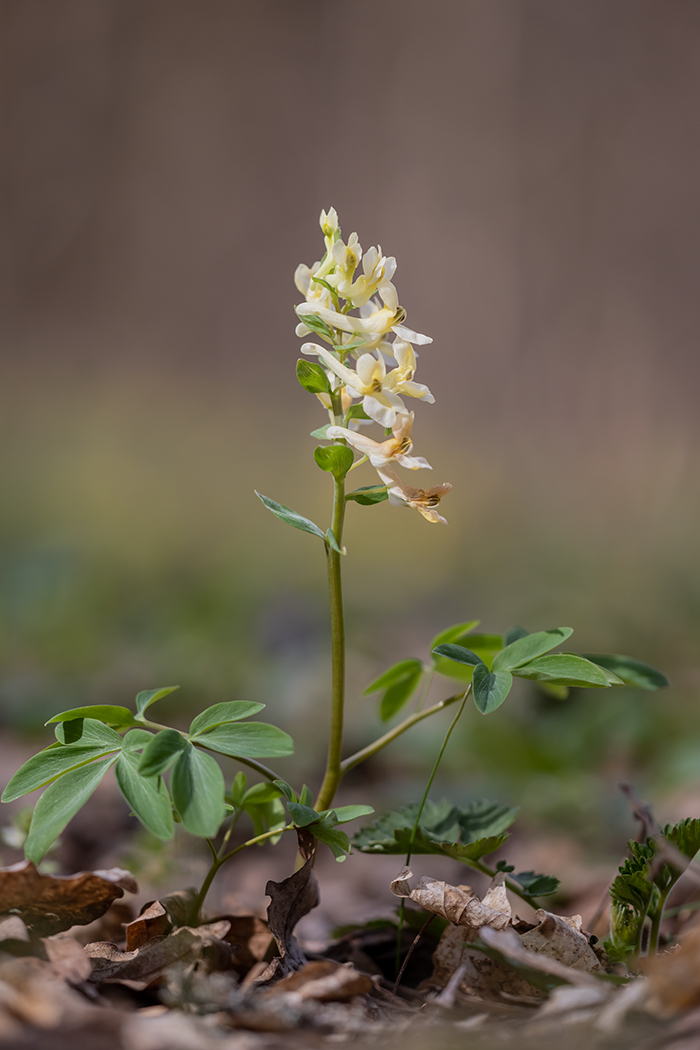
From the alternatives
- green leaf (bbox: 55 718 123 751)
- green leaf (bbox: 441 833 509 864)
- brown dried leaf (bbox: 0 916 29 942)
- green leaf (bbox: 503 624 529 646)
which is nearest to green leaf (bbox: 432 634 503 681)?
green leaf (bbox: 503 624 529 646)

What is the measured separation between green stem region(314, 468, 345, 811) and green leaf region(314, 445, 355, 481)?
0.5 inches

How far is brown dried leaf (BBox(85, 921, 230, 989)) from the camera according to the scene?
2.45 ft

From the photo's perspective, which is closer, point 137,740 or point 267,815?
point 137,740

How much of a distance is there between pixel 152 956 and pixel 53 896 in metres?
0.13

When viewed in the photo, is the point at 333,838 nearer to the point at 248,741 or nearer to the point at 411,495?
the point at 248,741

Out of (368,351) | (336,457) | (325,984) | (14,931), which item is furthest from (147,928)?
(368,351)

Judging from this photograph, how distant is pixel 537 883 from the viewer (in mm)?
849

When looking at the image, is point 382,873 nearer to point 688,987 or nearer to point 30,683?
point 688,987

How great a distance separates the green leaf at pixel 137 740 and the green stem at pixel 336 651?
0.21 m

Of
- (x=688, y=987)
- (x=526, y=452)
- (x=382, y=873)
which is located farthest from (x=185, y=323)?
(x=688, y=987)

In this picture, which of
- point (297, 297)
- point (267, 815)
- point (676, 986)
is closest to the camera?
point (676, 986)

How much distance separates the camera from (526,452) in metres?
5.98

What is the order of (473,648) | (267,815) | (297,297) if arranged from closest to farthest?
(267,815) < (473,648) < (297,297)

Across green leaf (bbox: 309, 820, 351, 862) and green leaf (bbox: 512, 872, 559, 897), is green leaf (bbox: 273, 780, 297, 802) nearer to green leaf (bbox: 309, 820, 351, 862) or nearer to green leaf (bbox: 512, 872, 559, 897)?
green leaf (bbox: 309, 820, 351, 862)
